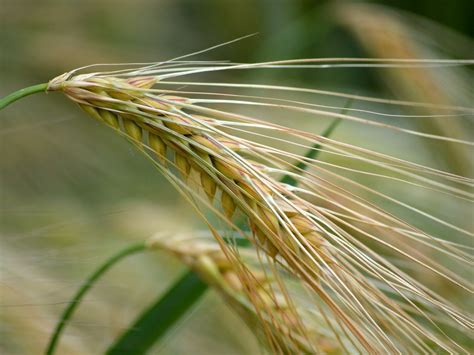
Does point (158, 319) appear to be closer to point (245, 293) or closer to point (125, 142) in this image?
point (245, 293)

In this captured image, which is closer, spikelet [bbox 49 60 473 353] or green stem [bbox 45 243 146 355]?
spikelet [bbox 49 60 473 353]

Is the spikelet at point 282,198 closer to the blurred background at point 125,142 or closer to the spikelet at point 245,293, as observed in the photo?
the spikelet at point 245,293

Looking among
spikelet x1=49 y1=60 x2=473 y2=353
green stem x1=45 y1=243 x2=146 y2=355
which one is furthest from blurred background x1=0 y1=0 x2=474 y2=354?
spikelet x1=49 y1=60 x2=473 y2=353

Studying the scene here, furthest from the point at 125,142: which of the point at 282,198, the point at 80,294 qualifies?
the point at 282,198

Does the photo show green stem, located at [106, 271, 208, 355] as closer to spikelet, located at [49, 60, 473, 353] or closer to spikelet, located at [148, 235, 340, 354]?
spikelet, located at [148, 235, 340, 354]

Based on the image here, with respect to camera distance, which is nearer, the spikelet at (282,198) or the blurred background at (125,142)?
the spikelet at (282,198)

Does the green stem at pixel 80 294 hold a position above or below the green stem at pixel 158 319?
above

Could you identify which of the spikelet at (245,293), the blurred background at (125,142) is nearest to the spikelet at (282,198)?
the spikelet at (245,293)

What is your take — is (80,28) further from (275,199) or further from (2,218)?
(275,199)

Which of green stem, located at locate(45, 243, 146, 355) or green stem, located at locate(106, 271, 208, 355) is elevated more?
green stem, located at locate(45, 243, 146, 355)
